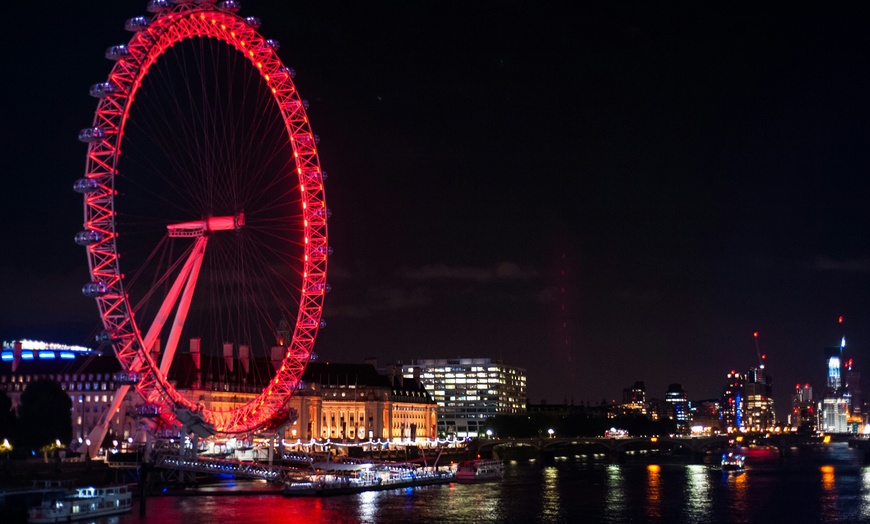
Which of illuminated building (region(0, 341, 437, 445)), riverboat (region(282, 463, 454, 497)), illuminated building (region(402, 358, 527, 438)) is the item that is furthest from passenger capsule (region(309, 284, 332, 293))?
illuminated building (region(402, 358, 527, 438))

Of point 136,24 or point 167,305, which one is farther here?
point 167,305

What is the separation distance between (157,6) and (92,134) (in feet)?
21.8

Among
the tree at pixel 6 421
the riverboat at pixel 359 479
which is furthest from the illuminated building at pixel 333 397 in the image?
the tree at pixel 6 421

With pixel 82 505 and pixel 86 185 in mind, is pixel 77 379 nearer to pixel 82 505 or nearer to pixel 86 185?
pixel 86 185

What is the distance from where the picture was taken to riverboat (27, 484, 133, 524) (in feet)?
155

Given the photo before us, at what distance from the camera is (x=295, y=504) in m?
59.0

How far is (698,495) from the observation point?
7038 cm

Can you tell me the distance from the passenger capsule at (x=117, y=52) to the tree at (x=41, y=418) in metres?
23.0

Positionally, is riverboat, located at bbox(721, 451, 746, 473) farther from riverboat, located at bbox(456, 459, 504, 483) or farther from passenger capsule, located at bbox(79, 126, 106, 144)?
passenger capsule, located at bbox(79, 126, 106, 144)

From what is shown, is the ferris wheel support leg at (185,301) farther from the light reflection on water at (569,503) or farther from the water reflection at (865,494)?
the water reflection at (865,494)

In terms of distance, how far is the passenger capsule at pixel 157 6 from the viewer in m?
52.6

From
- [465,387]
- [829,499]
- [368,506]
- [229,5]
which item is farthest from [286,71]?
[465,387]

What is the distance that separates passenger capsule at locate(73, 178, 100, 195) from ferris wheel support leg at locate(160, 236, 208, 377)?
7.93 metres

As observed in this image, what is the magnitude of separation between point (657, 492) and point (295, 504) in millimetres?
25102
